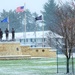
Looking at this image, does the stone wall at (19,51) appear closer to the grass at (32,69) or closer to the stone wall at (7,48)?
the stone wall at (7,48)

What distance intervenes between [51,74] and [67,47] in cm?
197

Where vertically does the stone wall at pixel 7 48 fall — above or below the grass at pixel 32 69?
above

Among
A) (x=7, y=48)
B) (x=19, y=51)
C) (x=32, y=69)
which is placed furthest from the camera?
(x=19, y=51)

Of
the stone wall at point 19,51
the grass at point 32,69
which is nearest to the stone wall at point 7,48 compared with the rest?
the stone wall at point 19,51

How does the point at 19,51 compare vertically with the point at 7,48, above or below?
below

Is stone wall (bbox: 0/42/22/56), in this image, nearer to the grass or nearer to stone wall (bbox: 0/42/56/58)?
stone wall (bbox: 0/42/56/58)

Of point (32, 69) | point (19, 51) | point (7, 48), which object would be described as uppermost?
point (7, 48)

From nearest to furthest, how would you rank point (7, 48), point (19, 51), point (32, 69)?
point (32, 69) → point (7, 48) → point (19, 51)

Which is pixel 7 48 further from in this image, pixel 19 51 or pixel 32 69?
pixel 32 69

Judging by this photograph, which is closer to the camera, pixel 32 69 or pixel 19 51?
pixel 32 69

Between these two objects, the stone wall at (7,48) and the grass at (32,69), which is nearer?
the grass at (32,69)

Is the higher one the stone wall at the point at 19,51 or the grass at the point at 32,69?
the stone wall at the point at 19,51

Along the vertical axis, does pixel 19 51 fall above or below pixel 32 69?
above

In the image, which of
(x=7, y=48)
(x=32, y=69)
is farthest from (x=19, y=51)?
(x=32, y=69)
